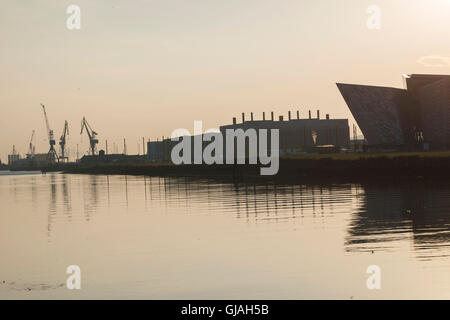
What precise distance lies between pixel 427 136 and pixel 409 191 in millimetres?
72648

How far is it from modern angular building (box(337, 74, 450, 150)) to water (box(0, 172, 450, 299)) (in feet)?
238

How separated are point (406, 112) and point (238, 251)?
99.8m

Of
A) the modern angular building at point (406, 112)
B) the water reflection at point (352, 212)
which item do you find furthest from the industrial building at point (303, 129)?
the water reflection at point (352, 212)

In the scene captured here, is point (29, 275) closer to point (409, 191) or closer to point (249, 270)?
point (249, 270)

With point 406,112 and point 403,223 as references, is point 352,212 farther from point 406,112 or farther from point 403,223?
point 406,112

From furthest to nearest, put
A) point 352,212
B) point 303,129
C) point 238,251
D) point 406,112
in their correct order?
point 303,129, point 406,112, point 352,212, point 238,251

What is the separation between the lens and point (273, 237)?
82.6 ft

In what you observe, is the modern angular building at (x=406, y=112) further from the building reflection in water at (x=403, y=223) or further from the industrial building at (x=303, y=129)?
the building reflection in water at (x=403, y=223)

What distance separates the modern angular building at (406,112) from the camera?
11062cm

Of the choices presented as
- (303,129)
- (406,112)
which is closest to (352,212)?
(406,112)

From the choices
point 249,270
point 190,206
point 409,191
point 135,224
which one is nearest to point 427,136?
point 409,191

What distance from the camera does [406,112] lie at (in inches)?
4574

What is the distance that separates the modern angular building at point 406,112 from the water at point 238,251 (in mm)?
72486
